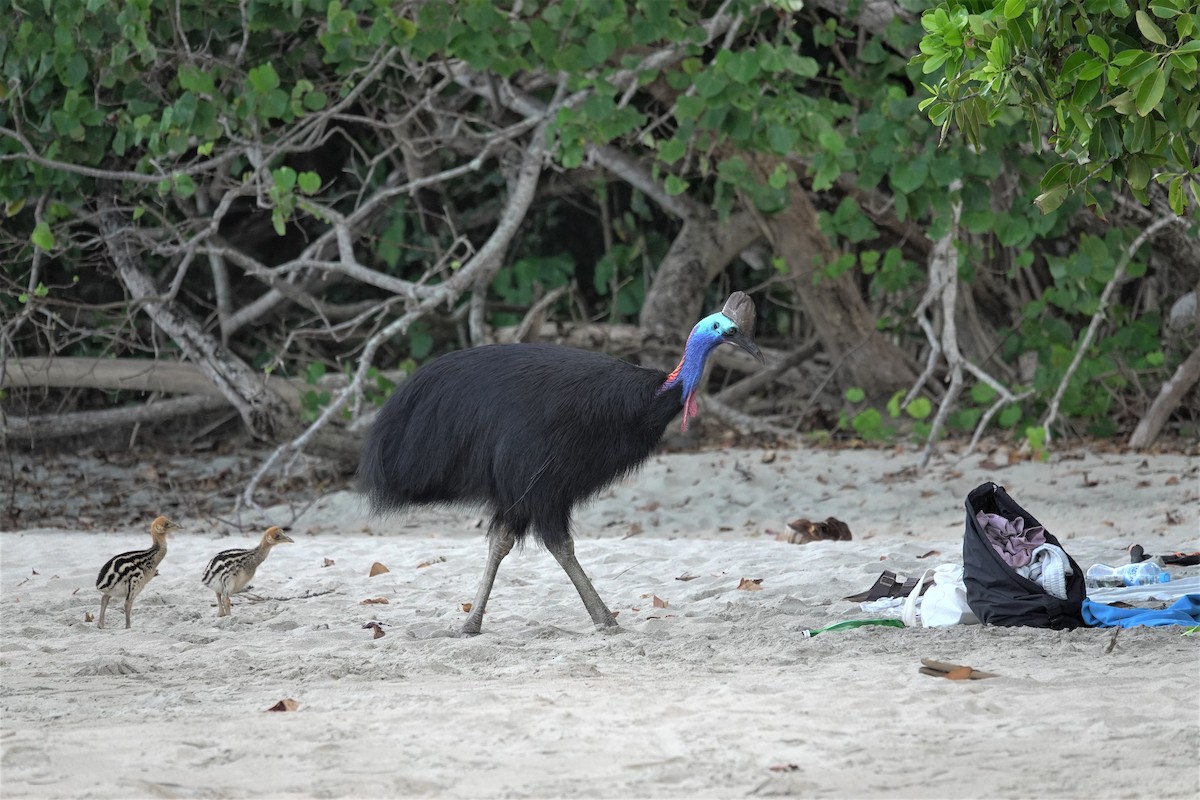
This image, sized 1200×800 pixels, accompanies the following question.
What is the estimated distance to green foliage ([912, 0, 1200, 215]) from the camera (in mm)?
3461

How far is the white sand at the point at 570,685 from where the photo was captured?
2879 millimetres

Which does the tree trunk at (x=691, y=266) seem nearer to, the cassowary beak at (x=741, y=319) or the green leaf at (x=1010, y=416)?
the green leaf at (x=1010, y=416)

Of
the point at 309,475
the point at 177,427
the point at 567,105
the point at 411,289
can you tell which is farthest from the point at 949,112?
the point at 177,427

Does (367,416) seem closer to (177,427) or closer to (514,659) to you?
(177,427)

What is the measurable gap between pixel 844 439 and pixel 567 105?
372cm

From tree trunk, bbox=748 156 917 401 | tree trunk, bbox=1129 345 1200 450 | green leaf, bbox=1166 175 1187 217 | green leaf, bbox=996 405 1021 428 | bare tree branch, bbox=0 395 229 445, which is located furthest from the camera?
bare tree branch, bbox=0 395 229 445

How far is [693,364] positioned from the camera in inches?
178

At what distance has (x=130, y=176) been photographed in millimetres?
7477

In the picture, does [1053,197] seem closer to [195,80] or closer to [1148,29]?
[1148,29]

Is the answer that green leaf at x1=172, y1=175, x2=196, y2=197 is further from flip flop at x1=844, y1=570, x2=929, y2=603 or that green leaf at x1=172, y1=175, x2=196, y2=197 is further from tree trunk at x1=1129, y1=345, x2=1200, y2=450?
tree trunk at x1=1129, y1=345, x2=1200, y2=450

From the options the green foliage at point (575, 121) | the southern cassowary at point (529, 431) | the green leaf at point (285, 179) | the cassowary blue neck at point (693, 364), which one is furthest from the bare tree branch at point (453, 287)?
the cassowary blue neck at point (693, 364)

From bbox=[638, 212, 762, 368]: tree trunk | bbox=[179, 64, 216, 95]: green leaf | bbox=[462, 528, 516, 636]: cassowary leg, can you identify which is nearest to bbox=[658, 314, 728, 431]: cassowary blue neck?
bbox=[462, 528, 516, 636]: cassowary leg

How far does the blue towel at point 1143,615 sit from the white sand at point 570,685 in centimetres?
17

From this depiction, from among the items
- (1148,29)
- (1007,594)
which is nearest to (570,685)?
(1007,594)
